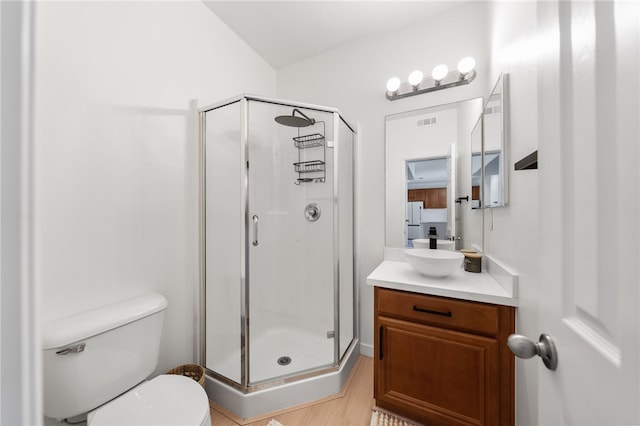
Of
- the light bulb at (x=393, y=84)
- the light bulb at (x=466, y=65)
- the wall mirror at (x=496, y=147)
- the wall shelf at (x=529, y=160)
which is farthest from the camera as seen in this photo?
the light bulb at (x=393, y=84)

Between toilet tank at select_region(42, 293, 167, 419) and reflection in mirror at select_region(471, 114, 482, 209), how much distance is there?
199cm

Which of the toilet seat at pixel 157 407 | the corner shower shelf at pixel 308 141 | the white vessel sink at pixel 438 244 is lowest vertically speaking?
the toilet seat at pixel 157 407

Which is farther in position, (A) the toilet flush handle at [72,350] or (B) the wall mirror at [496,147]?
(B) the wall mirror at [496,147]

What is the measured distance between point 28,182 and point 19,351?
16cm

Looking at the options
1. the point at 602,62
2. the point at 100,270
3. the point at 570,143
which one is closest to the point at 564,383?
the point at 570,143

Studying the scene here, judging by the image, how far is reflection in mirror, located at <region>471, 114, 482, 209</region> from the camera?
1.54m

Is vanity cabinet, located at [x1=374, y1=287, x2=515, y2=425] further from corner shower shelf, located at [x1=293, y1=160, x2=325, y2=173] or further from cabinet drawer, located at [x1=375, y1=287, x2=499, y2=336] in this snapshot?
corner shower shelf, located at [x1=293, y1=160, x2=325, y2=173]

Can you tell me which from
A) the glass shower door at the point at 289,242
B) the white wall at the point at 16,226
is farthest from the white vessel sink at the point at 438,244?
the white wall at the point at 16,226

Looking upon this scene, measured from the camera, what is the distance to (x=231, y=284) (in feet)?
5.39

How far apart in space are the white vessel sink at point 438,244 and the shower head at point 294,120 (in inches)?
48.6

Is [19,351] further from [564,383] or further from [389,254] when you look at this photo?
[389,254]

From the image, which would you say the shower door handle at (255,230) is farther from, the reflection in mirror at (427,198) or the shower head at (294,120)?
the reflection in mirror at (427,198)

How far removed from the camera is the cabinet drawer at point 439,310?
3.80ft

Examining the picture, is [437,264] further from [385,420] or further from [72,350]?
[72,350]
